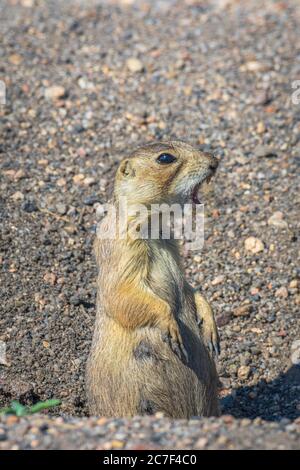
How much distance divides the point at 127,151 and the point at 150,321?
2.86m

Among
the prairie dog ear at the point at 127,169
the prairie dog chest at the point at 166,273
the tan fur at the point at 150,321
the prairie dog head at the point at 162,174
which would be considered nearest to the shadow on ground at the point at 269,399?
the tan fur at the point at 150,321

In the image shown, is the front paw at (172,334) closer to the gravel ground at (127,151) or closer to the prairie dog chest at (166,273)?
the prairie dog chest at (166,273)

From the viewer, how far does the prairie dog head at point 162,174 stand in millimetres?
5668

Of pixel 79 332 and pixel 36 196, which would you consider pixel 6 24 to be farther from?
pixel 79 332

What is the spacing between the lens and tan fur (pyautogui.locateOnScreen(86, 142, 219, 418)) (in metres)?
5.51

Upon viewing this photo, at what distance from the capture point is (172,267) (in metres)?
5.74

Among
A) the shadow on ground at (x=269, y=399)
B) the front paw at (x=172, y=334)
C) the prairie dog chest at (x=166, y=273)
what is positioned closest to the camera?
the front paw at (x=172, y=334)

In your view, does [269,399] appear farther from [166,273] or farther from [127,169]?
[127,169]

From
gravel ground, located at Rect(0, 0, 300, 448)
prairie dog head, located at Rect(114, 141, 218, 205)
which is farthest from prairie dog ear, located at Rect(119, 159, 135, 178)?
gravel ground, located at Rect(0, 0, 300, 448)

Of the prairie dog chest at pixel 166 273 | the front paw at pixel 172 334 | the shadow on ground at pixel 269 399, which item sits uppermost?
the prairie dog chest at pixel 166 273

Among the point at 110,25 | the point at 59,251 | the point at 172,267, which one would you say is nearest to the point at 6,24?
the point at 110,25

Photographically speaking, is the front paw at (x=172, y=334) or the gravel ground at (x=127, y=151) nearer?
the front paw at (x=172, y=334)

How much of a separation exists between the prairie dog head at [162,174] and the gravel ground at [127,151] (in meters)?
1.47

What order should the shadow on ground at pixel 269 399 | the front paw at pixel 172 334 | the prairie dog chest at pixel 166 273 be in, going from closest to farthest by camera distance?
the front paw at pixel 172 334 → the prairie dog chest at pixel 166 273 → the shadow on ground at pixel 269 399
